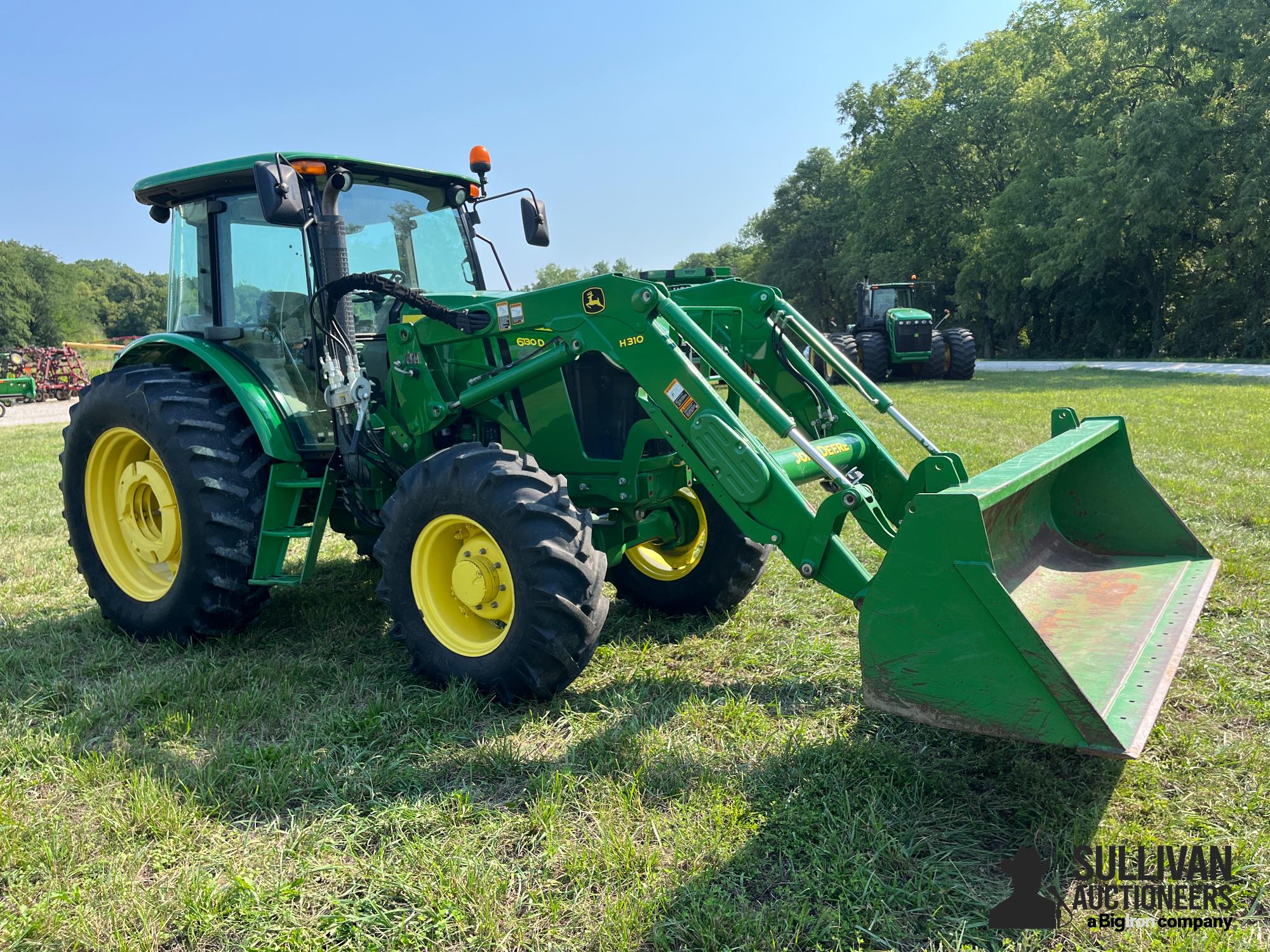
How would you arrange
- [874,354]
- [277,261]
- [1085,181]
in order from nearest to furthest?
[277,261] → [874,354] → [1085,181]

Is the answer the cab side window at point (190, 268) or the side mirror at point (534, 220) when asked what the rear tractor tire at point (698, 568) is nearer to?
the side mirror at point (534, 220)

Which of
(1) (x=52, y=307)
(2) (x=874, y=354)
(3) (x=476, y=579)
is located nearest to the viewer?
(3) (x=476, y=579)

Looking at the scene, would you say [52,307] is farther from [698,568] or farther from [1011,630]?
[1011,630]

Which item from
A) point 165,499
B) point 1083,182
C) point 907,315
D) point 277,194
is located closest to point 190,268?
point 165,499

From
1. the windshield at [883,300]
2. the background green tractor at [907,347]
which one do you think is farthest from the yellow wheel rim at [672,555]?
the windshield at [883,300]

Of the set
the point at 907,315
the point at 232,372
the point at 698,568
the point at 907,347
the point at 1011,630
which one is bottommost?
the point at 698,568

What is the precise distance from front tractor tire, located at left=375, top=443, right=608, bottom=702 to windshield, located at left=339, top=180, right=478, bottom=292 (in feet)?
5.78

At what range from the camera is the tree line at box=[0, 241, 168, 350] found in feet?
188

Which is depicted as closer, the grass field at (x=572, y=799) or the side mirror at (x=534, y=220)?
the grass field at (x=572, y=799)

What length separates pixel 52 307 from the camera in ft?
204

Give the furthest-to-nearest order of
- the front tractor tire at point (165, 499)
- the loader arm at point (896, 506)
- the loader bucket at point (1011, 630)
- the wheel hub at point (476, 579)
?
the front tractor tire at point (165, 499), the wheel hub at point (476, 579), the loader arm at point (896, 506), the loader bucket at point (1011, 630)

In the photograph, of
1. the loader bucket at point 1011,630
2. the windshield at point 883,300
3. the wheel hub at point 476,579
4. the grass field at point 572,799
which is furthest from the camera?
the windshield at point 883,300

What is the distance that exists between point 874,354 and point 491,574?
2038cm

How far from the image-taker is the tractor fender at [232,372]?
436 centimetres
